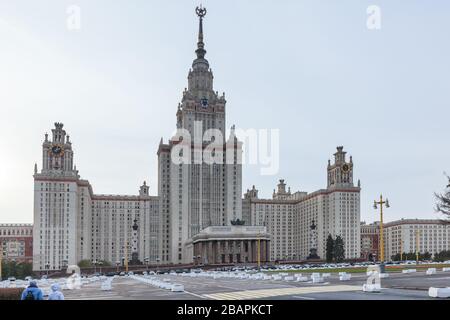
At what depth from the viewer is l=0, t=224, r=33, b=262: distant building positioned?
183500mm

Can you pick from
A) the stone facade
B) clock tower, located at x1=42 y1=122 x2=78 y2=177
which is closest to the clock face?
clock tower, located at x1=42 y1=122 x2=78 y2=177

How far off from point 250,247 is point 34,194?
70.3 meters

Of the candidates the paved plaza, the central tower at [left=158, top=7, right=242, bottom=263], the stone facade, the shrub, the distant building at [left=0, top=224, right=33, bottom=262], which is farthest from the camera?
the central tower at [left=158, top=7, right=242, bottom=263]

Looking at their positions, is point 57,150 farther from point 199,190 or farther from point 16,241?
point 199,190

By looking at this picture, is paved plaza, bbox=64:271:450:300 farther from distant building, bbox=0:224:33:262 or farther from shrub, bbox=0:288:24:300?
distant building, bbox=0:224:33:262

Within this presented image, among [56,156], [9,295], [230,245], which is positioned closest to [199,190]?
[230,245]

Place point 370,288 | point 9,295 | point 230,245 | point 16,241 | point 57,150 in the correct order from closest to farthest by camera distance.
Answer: point 9,295
point 370,288
point 57,150
point 230,245
point 16,241

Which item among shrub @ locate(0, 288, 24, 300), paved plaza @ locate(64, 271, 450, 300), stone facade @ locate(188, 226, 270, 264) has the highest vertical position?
shrub @ locate(0, 288, 24, 300)

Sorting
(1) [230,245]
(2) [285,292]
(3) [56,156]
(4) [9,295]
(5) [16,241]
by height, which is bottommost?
(1) [230,245]

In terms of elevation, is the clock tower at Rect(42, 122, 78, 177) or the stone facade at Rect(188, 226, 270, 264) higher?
the clock tower at Rect(42, 122, 78, 177)

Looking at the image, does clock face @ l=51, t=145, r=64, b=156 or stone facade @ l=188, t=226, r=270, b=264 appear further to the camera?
clock face @ l=51, t=145, r=64, b=156

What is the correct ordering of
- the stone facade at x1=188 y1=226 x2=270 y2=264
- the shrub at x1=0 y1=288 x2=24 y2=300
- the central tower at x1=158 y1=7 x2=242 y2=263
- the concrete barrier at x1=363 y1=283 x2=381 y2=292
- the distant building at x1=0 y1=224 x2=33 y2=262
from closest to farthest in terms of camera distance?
the shrub at x1=0 y1=288 x2=24 y2=300 < the concrete barrier at x1=363 y1=283 x2=381 y2=292 < the stone facade at x1=188 y1=226 x2=270 y2=264 < the distant building at x1=0 y1=224 x2=33 y2=262 < the central tower at x1=158 y1=7 x2=242 y2=263

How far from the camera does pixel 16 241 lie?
186250 mm
